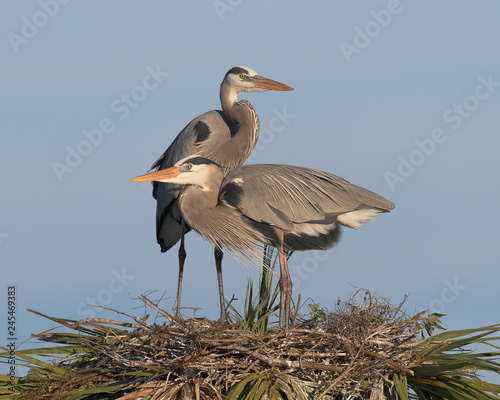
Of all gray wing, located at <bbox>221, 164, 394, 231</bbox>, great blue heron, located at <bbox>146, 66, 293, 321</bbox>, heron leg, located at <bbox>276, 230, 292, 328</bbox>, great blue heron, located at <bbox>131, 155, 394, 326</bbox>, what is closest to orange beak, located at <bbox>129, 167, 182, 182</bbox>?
great blue heron, located at <bbox>131, 155, 394, 326</bbox>

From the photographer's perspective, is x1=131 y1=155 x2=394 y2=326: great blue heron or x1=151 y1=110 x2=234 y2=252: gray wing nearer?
x1=131 y1=155 x2=394 y2=326: great blue heron

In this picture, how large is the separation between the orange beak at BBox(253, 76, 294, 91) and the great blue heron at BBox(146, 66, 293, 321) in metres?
0.03

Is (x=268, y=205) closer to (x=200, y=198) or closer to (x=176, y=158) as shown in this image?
(x=200, y=198)

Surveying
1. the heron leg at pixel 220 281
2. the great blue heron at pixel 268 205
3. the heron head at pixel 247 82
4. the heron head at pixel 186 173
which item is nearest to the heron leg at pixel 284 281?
the great blue heron at pixel 268 205

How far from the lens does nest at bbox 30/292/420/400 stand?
5.63 meters

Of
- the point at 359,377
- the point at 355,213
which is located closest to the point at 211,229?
the point at 355,213

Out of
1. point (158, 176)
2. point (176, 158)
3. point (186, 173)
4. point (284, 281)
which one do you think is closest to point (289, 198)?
point (284, 281)

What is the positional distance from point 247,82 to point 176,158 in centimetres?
128

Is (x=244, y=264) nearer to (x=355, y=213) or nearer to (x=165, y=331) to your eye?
(x=355, y=213)

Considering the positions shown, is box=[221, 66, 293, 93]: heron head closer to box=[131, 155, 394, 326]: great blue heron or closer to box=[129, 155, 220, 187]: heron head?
box=[131, 155, 394, 326]: great blue heron

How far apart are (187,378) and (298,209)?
2.16 meters

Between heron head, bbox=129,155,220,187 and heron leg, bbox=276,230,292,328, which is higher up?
heron head, bbox=129,155,220,187

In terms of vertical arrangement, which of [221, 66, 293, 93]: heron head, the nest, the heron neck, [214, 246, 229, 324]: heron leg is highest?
[221, 66, 293, 93]: heron head

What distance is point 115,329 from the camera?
646cm
